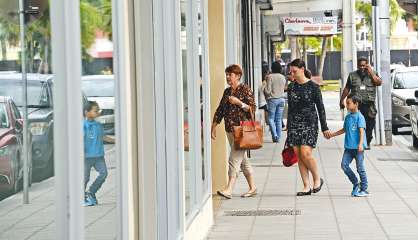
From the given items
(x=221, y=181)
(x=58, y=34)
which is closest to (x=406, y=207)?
(x=221, y=181)

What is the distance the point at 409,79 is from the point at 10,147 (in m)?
23.2

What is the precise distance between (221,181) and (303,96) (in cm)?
191

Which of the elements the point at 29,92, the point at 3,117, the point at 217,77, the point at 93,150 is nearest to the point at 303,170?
the point at 217,77

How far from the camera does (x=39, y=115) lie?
13.2ft

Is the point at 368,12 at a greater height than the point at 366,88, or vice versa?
the point at 368,12

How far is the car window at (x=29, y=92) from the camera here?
368 cm

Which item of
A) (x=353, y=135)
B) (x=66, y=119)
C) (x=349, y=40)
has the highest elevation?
(x=349, y=40)

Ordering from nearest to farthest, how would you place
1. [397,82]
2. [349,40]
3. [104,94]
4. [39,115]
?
[39,115]
[104,94]
[397,82]
[349,40]

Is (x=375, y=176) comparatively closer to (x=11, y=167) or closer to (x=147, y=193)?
(x=147, y=193)

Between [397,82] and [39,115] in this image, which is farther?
[397,82]

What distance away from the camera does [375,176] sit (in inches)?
598

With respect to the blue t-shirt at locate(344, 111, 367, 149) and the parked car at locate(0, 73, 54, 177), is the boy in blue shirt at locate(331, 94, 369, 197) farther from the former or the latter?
the parked car at locate(0, 73, 54, 177)

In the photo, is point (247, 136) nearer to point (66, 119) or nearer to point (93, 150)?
point (93, 150)

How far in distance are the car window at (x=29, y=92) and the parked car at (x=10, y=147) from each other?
32 millimetres
